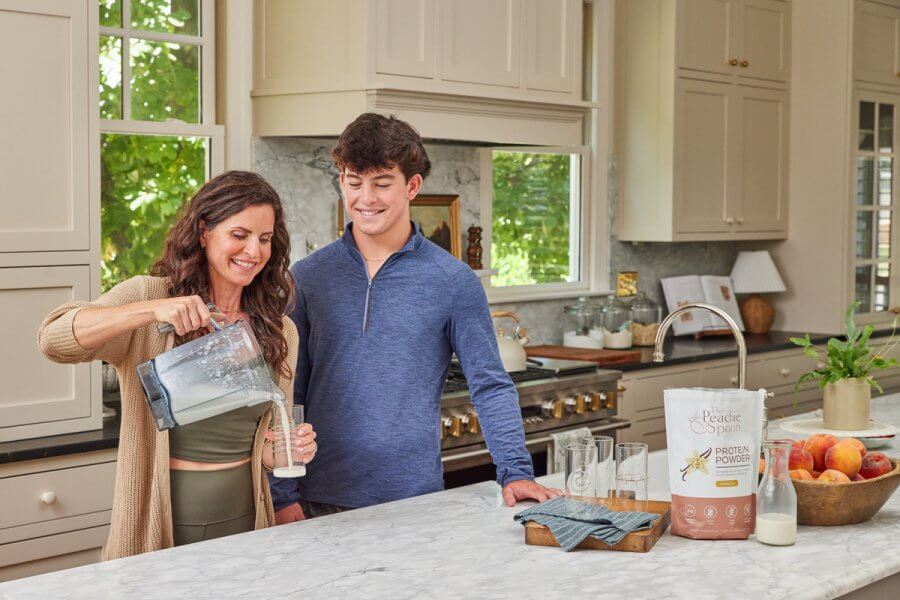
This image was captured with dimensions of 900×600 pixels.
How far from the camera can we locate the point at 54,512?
9.92ft

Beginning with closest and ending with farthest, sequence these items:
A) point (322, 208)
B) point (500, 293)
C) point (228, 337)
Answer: point (228, 337) < point (322, 208) < point (500, 293)

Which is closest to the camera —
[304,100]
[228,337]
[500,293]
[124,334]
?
[228,337]

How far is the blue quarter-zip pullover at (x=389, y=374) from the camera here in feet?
8.21

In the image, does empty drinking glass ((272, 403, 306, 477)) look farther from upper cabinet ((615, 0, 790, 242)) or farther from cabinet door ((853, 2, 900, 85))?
cabinet door ((853, 2, 900, 85))

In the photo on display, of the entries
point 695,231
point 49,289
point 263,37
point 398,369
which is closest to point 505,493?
point 398,369

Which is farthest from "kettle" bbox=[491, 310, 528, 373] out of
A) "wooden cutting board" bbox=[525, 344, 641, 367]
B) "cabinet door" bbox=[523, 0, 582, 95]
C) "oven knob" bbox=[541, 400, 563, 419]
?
"cabinet door" bbox=[523, 0, 582, 95]

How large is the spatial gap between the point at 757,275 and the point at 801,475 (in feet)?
13.2

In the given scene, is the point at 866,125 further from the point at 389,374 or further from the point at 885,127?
the point at 389,374

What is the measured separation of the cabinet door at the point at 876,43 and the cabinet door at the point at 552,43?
83.9 inches

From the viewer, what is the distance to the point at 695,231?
18.2ft

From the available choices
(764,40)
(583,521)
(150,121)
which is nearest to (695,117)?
(764,40)

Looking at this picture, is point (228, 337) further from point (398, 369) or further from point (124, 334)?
point (398, 369)

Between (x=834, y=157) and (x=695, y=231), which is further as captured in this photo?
(x=834, y=157)

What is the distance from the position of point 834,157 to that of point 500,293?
2.13 m
